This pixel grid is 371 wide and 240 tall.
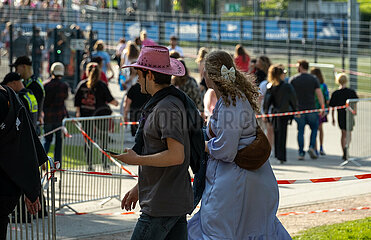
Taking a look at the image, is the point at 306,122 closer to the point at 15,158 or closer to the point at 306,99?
the point at 306,99

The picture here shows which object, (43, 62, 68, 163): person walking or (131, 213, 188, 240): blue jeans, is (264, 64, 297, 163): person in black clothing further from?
(131, 213, 188, 240): blue jeans

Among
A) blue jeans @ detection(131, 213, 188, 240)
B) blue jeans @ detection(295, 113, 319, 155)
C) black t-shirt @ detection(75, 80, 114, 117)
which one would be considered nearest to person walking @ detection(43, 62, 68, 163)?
black t-shirt @ detection(75, 80, 114, 117)

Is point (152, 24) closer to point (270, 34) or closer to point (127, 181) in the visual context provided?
point (270, 34)

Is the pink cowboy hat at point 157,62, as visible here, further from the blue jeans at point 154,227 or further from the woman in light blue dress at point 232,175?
the blue jeans at point 154,227

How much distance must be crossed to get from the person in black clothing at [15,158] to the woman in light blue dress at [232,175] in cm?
134

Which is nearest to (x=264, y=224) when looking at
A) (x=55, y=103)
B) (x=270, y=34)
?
(x=55, y=103)

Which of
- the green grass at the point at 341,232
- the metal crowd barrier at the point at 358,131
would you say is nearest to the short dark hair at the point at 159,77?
the green grass at the point at 341,232

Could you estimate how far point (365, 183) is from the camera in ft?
32.7

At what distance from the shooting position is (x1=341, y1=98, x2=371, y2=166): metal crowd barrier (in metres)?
11.9

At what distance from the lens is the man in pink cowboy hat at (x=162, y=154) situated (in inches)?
176

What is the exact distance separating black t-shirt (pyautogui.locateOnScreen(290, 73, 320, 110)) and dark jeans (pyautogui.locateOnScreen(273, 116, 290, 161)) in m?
0.59

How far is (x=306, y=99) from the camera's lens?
42.2 ft

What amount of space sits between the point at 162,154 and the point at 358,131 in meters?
9.76

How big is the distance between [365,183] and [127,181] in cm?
353
